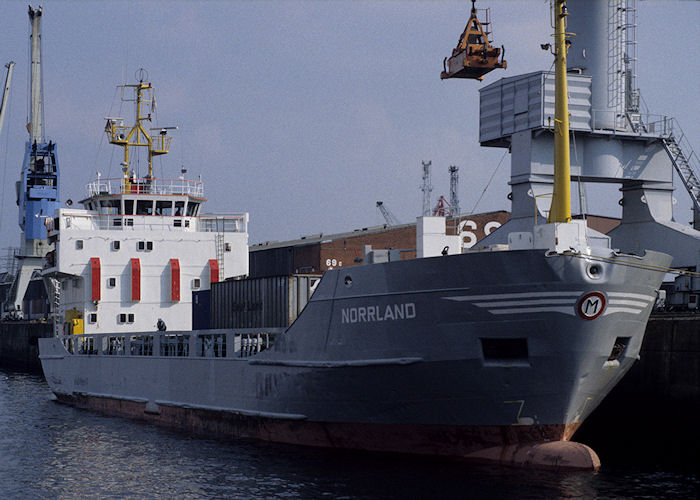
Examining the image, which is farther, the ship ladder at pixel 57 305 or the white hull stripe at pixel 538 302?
the ship ladder at pixel 57 305

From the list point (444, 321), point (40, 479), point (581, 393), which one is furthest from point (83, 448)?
point (581, 393)

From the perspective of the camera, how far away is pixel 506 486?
14.7 metres

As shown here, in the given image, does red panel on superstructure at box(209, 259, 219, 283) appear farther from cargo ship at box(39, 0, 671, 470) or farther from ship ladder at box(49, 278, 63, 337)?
cargo ship at box(39, 0, 671, 470)

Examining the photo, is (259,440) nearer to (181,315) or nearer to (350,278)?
(350,278)

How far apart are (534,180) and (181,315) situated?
41.7ft

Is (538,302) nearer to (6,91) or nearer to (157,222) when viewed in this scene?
(157,222)

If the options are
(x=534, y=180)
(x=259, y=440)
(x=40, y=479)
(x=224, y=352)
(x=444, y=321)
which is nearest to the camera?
(x=444, y=321)

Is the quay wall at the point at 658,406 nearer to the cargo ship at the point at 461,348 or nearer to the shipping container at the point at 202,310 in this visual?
the cargo ship at the point at 461,348

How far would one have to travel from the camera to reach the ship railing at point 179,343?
20.3 m

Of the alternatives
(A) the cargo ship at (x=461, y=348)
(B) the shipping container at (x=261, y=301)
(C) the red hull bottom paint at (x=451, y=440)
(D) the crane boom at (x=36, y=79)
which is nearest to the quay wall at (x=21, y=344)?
(D) the crane boom at (x=36, y=79)

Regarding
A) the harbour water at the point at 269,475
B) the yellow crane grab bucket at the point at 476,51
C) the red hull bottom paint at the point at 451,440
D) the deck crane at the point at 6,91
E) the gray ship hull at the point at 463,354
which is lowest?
the harbour water at the point at 269,475

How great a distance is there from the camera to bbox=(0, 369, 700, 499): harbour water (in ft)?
48.3

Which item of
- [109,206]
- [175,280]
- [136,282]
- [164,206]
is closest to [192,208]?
[164,206]

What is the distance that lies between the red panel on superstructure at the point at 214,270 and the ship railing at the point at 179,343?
3.39 meters
